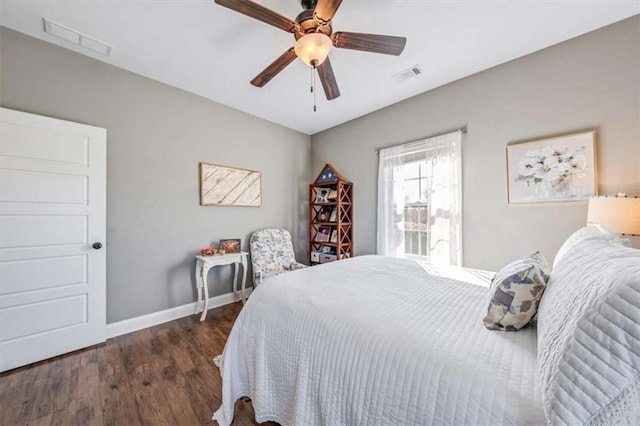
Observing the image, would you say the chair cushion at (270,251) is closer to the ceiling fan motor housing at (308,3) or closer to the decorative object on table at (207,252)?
the decorative object on table at (207,252)

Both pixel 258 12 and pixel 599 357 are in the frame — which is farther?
pixel 258 12

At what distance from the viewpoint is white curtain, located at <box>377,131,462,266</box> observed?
2.60 metres

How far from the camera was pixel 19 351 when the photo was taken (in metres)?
1.90

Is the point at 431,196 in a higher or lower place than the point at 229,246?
higher

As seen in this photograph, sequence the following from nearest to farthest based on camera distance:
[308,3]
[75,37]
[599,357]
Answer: [599,357]
[308,3]
[75,37]

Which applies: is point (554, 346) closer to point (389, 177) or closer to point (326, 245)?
point (389, 177)

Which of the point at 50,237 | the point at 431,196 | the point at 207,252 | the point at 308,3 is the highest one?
the point at 308,3

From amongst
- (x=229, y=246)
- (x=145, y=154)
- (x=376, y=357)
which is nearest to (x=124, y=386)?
(x=229, y=246)

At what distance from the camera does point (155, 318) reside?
2.65 meters

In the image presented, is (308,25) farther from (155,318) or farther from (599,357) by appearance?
(155,318)

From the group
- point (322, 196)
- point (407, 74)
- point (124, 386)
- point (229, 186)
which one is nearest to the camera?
point (124, 386)

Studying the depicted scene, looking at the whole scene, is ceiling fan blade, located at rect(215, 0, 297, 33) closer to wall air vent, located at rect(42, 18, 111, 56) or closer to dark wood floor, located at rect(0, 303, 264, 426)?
wall air vent, located at rect(42, 18, 111, 56)

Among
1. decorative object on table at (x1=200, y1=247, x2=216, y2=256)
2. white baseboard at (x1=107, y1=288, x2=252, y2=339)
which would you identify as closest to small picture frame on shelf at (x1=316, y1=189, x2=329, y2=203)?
decorative object on table at (x1=200, y1=247, x2=216, y2=256)

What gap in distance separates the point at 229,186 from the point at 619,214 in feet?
11.7
